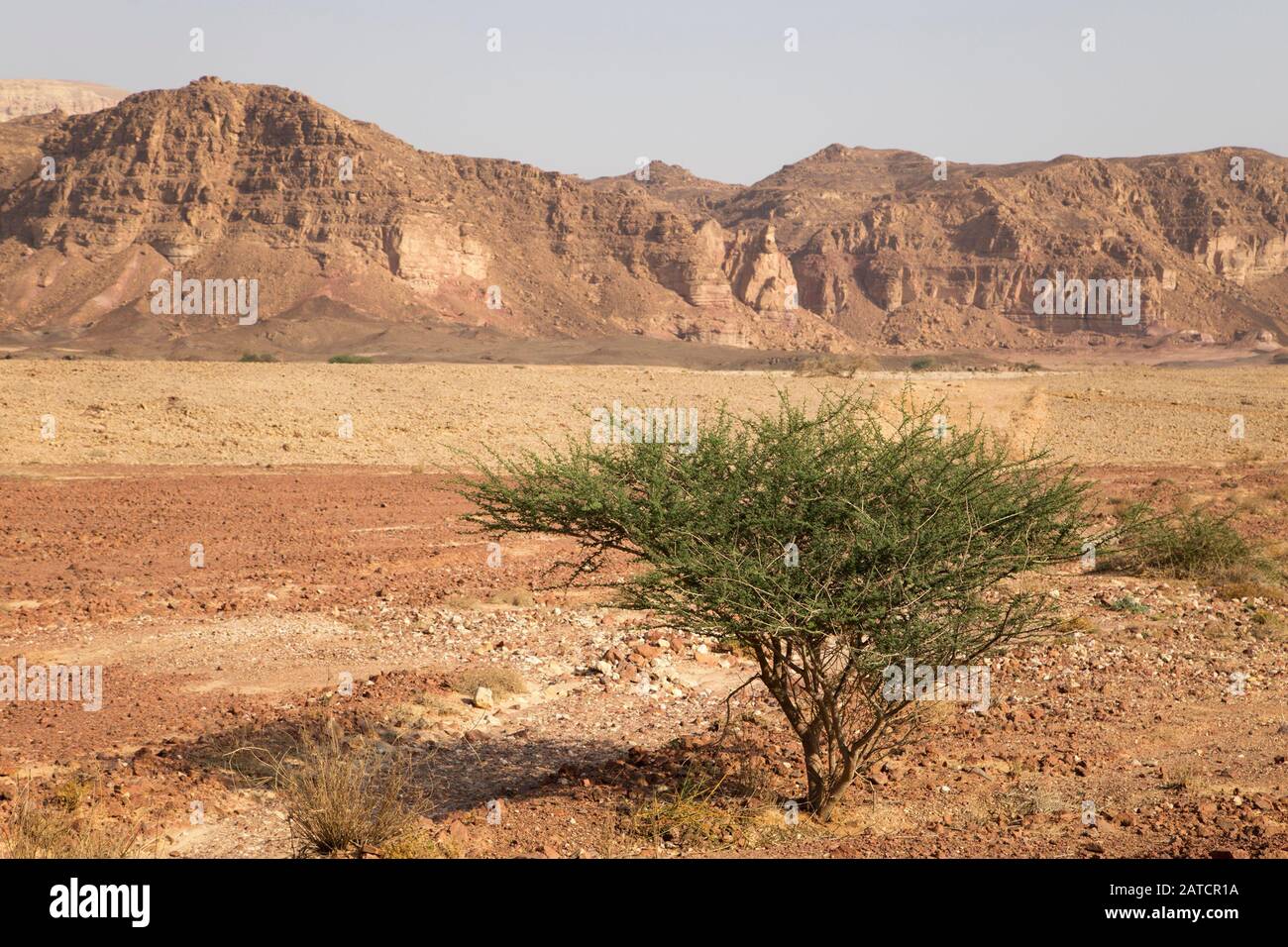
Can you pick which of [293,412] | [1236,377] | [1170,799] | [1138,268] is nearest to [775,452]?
[1170,799]

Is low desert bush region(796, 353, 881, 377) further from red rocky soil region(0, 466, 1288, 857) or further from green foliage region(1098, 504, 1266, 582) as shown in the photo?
red rocky soil region(0, 466, 1288, 857)

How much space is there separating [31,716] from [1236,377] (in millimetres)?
62409

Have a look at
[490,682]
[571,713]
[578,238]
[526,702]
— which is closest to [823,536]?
[571,713]

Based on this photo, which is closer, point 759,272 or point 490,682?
point 490,682

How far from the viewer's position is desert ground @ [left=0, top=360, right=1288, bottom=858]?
711 cm

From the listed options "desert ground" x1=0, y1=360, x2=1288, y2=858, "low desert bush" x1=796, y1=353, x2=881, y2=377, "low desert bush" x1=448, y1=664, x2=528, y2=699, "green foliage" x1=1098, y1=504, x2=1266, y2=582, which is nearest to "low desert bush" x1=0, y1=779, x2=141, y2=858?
"desert ground" x1=0, y1=360, x2=1288, y2=858

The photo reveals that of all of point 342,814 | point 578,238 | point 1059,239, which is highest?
point 1059,239

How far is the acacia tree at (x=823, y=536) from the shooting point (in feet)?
22.5

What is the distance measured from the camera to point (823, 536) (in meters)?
7.00

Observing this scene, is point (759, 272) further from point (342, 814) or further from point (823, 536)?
point (342, 814)

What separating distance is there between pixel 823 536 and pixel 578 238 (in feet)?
389
